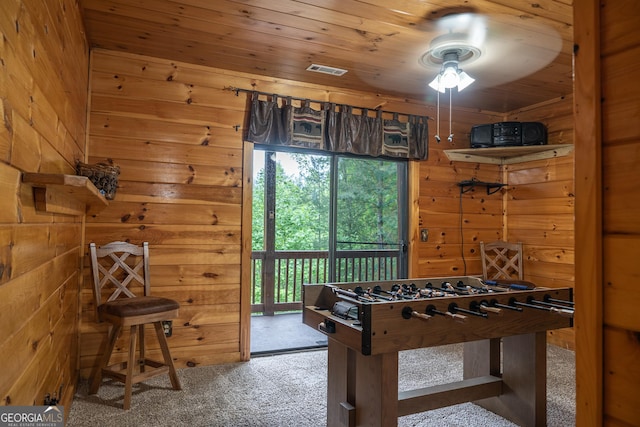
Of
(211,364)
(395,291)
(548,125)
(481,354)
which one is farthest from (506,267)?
(211,364)

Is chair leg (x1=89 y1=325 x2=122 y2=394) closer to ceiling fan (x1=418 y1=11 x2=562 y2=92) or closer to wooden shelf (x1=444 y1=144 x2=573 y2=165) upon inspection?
ceiling fan (x1=418 y1=11 x2=562 y2=92)

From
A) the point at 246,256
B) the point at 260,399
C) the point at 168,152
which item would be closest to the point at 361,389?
the point at 260,399

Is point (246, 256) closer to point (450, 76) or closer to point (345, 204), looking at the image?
point (345, 204)

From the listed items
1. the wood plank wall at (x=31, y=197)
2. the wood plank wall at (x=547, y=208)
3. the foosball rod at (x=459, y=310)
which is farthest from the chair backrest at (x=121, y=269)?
the wood plank wall at (x=547, y=208)

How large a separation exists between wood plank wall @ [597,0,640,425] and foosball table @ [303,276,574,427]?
1020mm

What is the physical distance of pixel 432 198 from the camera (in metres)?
4.41

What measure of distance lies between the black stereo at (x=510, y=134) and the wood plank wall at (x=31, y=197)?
3.81 meters

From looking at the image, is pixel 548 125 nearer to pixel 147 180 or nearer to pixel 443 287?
pixel 443 287

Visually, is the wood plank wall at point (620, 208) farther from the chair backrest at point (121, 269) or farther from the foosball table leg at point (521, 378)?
the chair backrest at point (121, 269)

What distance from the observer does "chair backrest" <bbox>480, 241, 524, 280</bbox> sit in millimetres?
4457

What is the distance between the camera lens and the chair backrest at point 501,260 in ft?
14.6

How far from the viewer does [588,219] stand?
89 cm

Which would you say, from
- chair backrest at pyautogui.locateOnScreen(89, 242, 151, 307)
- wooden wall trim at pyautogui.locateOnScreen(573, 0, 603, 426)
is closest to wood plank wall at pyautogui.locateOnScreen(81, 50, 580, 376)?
chair backrest at pyautogui.locateOnScreen(89, 242, 151, 307)

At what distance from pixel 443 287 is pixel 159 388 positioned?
2.17 meters
